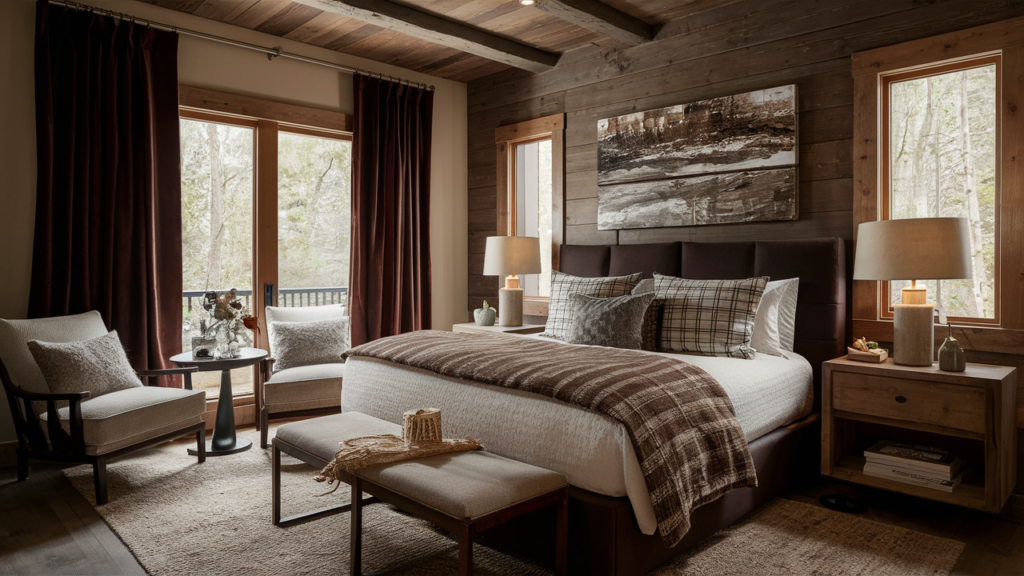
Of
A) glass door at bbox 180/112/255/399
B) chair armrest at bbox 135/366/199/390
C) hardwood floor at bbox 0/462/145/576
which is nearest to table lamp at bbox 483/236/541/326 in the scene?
glass door at bbox 180/112/255/399

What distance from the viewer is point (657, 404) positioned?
218 centimetres

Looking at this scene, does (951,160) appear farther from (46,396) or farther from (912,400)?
(46,396)

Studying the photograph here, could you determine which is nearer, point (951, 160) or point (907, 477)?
point (907, 477)

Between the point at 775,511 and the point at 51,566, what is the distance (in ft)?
9.58

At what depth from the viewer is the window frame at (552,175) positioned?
482 centimetres

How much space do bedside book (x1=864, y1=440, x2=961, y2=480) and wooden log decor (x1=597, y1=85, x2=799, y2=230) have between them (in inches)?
52.2

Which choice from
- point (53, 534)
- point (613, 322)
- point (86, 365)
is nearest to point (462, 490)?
point (613, 322)

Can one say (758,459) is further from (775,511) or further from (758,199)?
(758,199)

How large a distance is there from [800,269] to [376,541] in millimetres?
2510

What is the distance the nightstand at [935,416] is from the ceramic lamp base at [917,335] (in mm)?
56

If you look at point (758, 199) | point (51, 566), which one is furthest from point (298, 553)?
point (758, 199)

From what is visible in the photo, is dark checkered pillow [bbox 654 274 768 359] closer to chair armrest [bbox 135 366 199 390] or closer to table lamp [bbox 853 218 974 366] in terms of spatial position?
table lamp [bbox 853 218 974 366]

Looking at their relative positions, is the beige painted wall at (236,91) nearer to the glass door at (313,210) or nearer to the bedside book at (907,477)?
the glass door at (313,210)

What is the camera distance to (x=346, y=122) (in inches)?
192
